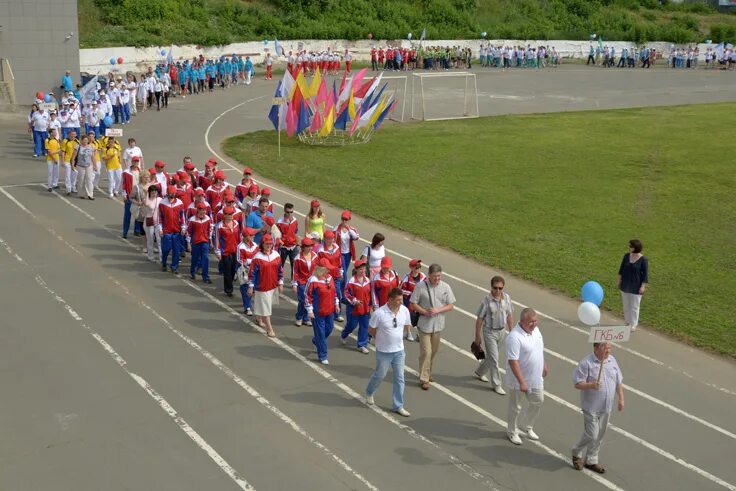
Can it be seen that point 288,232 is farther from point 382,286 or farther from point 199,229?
point 382,286

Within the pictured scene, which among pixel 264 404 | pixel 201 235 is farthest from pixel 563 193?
pixel 264 404

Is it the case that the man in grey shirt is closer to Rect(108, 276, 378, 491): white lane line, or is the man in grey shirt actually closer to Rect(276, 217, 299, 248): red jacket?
Rect(108, 276, 378, 491): white lane line

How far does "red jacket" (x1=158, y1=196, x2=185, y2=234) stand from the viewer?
16422mm

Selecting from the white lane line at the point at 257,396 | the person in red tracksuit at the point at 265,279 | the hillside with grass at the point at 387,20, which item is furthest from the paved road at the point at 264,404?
the hillside with grass at the point at 387,20

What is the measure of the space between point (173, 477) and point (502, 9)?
7133cm

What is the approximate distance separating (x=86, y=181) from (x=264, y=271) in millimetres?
10458

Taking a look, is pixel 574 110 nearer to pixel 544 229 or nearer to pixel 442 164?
pixel 442 164

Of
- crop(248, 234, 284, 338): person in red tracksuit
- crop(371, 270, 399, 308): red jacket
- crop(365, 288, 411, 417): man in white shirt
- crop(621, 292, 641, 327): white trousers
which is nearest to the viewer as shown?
crop(365, 288, 411, 417): man in white shirt

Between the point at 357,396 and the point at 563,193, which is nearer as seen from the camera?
the point at 357,396

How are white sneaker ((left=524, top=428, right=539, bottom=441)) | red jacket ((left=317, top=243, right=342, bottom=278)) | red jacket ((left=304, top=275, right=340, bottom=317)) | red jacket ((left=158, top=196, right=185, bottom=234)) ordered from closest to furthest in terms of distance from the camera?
white sneaker ((left=524, top=428, right=539, bottom=441)) → red jacket ((left=304, top=275, right=340, bottom=317)) → red jacket ((left=317, top=243, right=342, bottom=278)) → red jacket ((left=158, top=196, right=185, bottom=234))

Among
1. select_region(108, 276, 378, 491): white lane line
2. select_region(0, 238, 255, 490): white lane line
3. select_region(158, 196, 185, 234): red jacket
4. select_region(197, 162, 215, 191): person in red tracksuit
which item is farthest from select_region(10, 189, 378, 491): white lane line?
select_region(197, 162, 215, 191): person in red tracksuit

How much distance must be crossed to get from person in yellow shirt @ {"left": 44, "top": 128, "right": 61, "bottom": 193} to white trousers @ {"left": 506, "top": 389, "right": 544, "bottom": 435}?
16.3m

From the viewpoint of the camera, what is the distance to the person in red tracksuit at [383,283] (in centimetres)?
1304

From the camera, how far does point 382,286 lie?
1305 cm
